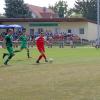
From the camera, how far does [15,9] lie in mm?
91500

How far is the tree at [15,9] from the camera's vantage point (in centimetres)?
9094

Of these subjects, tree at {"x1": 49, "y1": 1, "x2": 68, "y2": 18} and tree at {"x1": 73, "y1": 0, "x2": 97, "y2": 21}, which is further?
tree at {"x1": 49, "y1": 1, "x2": 68, "y2": 18}

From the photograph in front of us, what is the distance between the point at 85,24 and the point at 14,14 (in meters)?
25.3

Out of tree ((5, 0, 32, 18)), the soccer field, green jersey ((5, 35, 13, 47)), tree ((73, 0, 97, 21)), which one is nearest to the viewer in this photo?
the soccer field

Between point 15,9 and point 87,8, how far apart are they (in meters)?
31.0

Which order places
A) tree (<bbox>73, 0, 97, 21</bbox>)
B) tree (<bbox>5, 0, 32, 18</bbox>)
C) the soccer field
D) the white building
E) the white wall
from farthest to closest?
tree (<bbox>73, 0, 97, 21</bbox>)
tree (<bbox>5, 0, 32, 18</bbox>)
the white wall
the white building
the soccer field

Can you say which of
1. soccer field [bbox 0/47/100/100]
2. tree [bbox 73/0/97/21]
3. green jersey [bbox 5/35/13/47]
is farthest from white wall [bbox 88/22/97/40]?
soccer field [bbox 0/47/100/100]

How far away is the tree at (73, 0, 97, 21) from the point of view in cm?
11200

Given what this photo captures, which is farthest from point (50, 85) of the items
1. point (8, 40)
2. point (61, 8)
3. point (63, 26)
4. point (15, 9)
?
point (61, 8)

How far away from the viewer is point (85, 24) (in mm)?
69562

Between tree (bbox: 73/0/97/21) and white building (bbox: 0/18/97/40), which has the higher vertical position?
tree (bbox: 73/0/97/21)

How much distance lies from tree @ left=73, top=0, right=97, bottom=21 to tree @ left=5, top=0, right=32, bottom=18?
2384 cm

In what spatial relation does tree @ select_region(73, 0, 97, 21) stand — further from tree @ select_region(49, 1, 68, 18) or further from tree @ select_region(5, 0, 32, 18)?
tree @ select_region(5, 0, 32, 18)

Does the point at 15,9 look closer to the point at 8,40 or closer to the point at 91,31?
the point at 91,31
